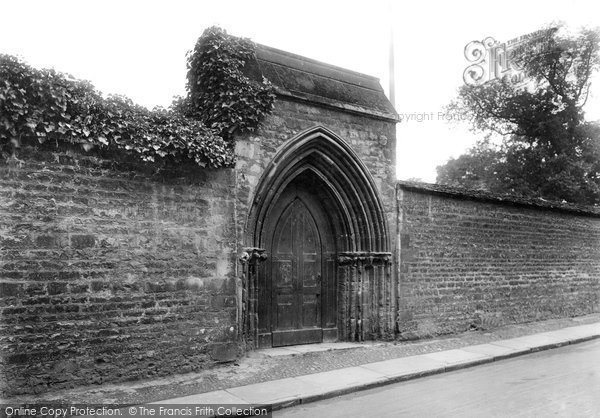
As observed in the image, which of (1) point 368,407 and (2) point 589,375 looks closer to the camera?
(1) point 368,407

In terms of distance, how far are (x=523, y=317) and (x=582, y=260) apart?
9.83 feet

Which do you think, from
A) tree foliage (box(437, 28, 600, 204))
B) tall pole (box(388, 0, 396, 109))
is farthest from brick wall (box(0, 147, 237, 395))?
tree foliage (box(437, 28, 600, 204))

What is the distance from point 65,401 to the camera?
206 inches

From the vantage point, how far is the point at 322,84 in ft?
28.5

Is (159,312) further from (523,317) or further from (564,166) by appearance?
(564,166)

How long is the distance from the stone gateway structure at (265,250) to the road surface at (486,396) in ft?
→ 6.62

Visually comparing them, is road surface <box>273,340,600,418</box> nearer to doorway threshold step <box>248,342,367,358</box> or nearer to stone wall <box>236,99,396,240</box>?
doorway threshold step <box>248,342,367,358</box>

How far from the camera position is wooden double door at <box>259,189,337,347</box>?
833cm

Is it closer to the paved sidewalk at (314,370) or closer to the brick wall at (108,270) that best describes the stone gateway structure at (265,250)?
the brick wall at (108,270)

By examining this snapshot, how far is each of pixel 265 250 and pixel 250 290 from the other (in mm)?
777

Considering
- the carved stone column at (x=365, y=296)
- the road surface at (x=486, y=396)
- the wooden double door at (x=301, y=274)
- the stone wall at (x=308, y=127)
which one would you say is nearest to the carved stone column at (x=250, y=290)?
the stone wall at (x=308, y=127)

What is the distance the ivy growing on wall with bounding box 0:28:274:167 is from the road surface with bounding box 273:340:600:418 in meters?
3.44

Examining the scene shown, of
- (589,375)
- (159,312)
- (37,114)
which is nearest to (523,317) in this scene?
(589,375)

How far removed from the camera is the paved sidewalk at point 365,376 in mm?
5520
